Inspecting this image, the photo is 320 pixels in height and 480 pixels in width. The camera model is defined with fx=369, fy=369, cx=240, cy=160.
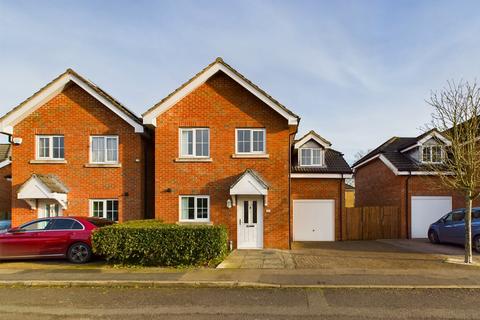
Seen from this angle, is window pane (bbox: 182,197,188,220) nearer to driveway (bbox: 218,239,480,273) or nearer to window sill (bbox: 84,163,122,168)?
driveway (bbox: 218,239,480,273)

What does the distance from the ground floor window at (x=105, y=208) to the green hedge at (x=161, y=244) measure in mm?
4228

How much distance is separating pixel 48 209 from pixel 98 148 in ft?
10.2

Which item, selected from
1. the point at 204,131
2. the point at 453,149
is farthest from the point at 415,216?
the point at 204,131

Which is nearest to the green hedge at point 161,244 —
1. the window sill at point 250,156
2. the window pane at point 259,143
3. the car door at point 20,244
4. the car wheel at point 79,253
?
the car wheel at point 79,253

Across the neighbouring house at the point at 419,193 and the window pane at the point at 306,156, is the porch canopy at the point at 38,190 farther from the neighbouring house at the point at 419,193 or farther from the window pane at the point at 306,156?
the neighbouring house at the point at 419,193

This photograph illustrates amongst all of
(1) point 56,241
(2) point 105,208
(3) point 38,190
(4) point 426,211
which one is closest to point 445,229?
(4) point 426,211

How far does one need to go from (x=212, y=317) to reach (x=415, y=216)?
1479 cm

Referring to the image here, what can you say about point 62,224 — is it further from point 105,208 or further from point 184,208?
point 184,208

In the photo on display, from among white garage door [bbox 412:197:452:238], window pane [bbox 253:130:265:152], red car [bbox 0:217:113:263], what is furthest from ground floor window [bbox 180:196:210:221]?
white garage door [bbox 412:197:452:238]

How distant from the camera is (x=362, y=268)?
1016 cm

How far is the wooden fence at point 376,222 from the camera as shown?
59.7 feet

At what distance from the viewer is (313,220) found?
17906mm

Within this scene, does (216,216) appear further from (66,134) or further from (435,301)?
(435,301)

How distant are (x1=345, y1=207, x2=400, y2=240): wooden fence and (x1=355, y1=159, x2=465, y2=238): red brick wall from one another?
34 cm
